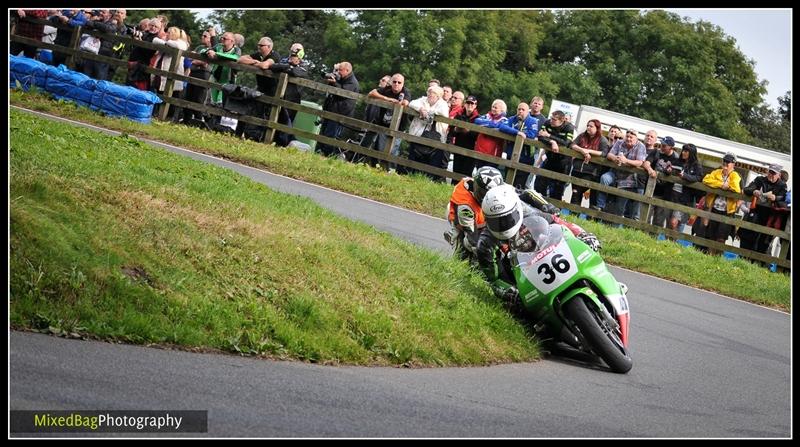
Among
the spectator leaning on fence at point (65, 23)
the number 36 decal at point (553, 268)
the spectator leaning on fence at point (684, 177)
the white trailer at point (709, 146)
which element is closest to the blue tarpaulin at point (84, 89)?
the spectator leaning on fence at point (65, 23)

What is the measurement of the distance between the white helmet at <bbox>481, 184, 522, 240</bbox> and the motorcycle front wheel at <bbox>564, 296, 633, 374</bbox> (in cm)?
91

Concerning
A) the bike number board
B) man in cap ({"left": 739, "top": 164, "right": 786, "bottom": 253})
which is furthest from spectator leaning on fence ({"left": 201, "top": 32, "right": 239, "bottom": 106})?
the bike number board

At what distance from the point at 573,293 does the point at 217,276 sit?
3145 mm

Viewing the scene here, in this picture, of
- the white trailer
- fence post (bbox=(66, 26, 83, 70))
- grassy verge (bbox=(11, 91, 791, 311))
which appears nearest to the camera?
grassy verge (bbox=(11, 91, 791, 311))

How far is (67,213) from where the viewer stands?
29.3 feet

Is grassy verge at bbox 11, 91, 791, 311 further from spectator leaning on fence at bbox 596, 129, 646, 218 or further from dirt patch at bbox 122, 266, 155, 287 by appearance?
dirt patch at bbox 122, 266, 155, 287

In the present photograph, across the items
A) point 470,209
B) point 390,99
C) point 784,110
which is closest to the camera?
point 470,209

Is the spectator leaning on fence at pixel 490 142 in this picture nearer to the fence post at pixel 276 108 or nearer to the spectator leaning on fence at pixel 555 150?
the spectator leaning on fence at pixel 555 150

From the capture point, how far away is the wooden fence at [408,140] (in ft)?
69.3

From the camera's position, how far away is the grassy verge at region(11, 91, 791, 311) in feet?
60.5

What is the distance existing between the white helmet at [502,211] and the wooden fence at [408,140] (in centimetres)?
1062

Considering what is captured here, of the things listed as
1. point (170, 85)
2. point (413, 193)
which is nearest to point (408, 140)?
point (413, 193)

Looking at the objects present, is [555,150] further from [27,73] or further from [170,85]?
[27,73]

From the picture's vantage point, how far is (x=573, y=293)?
33.6 feet
